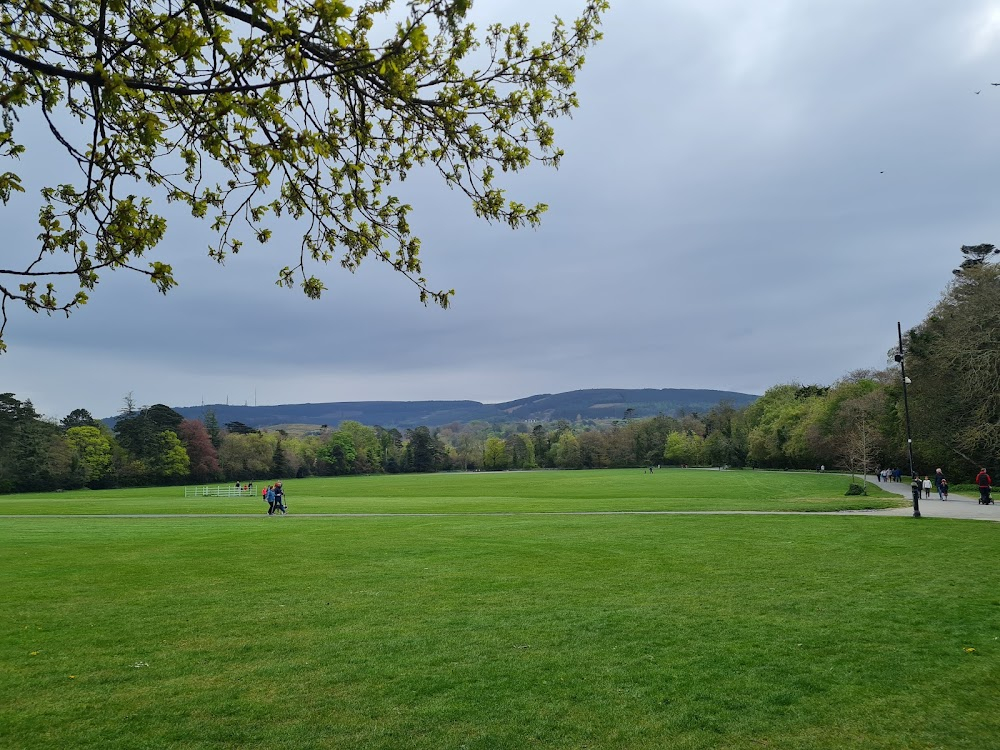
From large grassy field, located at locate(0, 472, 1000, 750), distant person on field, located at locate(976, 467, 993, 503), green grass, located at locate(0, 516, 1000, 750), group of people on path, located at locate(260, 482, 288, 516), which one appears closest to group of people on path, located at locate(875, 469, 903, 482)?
distant person on field, located at locate(976, 467, 993, 503)

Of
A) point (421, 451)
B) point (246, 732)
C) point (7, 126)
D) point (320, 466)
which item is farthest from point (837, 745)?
point (421, 451)

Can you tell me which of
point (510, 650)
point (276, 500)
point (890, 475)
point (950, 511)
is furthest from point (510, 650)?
point (890, 475)

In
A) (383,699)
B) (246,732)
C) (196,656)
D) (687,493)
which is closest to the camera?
(246,732)

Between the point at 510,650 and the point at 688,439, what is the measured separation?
148 meters

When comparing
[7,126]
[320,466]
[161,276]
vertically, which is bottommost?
[320,466]

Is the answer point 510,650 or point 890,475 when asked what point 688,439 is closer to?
point 890,475

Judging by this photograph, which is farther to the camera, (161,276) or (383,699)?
(383,699)

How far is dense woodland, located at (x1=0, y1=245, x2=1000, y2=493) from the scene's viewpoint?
48.0m

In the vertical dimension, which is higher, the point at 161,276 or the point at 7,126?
the point at 7,126

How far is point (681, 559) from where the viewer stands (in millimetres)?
14641

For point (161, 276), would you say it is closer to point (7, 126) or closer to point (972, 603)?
point (7, 126)

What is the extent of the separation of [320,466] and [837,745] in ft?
458

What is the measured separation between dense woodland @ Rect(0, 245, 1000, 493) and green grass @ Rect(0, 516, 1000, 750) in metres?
40.0

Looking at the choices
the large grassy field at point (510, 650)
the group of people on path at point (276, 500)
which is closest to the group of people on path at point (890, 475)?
the large grassy field at point (510, 650)
